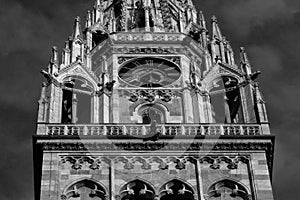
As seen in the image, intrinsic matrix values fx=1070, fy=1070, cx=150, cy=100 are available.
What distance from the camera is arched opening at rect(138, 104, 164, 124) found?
112 ft

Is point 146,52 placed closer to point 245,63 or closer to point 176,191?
point 245,63

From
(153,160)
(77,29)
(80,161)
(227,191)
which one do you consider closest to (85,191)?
(80,161)

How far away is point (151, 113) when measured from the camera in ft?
114

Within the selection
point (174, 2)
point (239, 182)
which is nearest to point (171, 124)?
point (239, 182)

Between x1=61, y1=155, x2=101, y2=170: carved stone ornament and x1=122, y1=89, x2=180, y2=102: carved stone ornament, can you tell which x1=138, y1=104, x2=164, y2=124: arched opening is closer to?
x1=122, y1=89, x2=180, y2=102: carved stone ornament

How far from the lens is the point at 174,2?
43.8m

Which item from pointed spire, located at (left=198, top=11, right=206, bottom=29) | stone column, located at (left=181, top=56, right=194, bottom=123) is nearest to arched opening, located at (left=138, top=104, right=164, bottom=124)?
stone column, located at (left=181, top=56, right=194, bottom=123)

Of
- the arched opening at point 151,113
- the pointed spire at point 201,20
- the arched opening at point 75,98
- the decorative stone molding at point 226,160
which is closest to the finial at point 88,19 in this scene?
the pointed spire at point 201,20

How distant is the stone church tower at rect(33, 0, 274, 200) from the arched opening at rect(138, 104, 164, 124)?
4 centimetres

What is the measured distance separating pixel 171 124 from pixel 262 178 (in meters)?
3.55

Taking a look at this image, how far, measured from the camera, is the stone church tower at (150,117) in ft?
99.0

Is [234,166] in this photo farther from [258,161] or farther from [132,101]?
[132,101]

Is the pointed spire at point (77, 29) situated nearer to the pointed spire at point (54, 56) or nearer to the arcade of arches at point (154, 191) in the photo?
the pointed spire at point (54, 56)

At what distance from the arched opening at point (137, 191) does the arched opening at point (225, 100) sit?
17.3 ft
